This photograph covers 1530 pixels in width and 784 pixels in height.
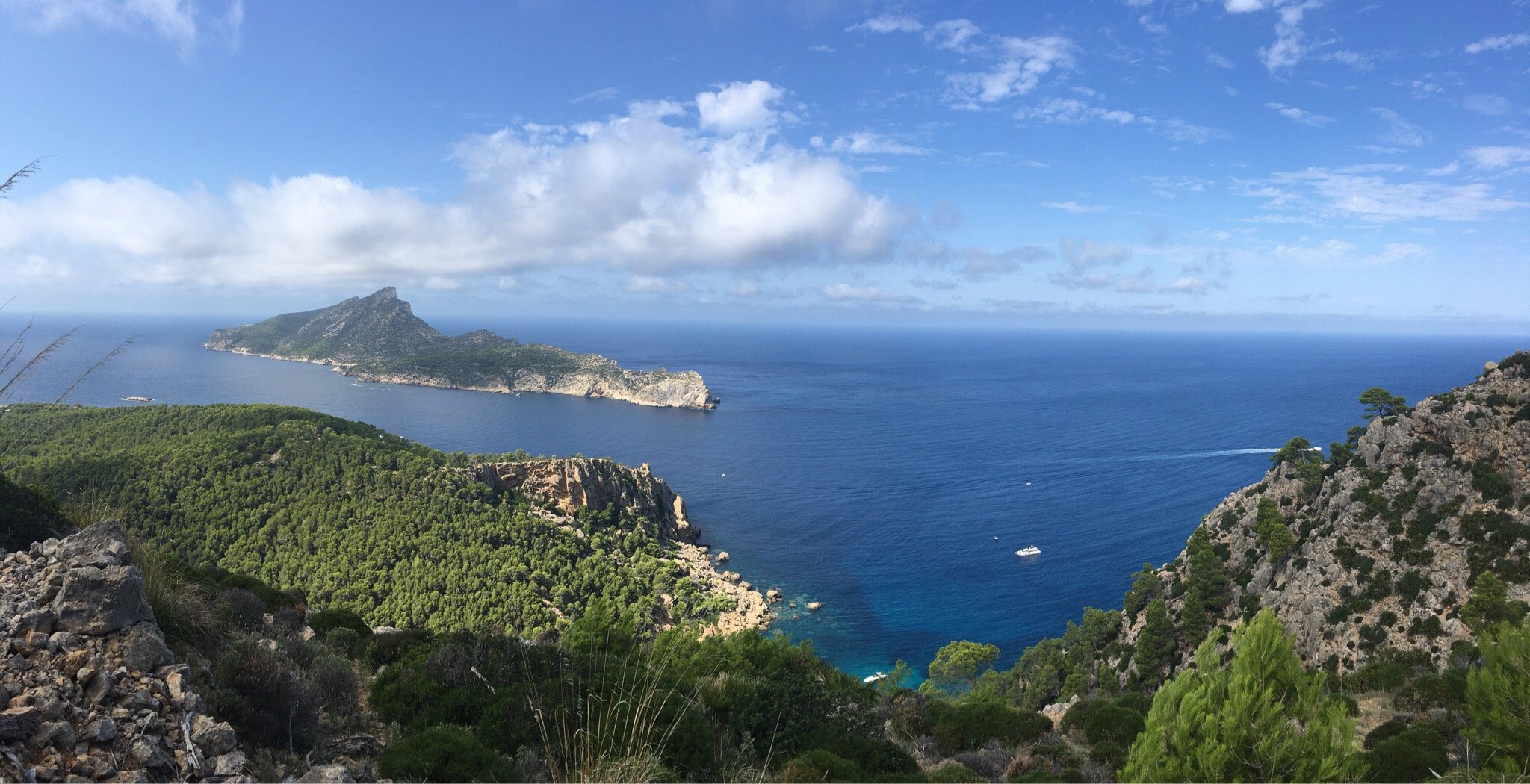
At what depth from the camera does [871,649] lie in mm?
42438

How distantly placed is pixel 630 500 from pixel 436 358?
360 feet

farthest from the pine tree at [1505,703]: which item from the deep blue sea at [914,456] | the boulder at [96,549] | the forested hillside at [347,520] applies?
the forested hillside at [347,520]

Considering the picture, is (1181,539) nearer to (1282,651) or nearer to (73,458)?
(1282,651)

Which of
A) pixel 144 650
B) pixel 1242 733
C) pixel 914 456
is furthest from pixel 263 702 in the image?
pixel 914 456

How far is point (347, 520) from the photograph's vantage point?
40.2 m

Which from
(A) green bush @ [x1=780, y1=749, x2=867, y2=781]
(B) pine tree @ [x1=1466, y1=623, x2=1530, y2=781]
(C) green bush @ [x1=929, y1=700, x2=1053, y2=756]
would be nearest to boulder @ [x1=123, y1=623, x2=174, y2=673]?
(A) green bush @ [x1=780, y1=749, x2=867, y2=781]

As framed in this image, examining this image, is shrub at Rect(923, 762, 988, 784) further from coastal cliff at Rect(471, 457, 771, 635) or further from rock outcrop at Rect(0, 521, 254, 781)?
coastal cliff at Rect(471, 457, 771, 635)

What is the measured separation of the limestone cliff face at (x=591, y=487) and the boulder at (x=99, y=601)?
4764 centimetres

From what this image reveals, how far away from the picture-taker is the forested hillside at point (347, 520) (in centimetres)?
3522

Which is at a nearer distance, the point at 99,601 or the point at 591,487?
the point at 99,601

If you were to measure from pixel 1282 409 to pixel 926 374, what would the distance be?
270ft

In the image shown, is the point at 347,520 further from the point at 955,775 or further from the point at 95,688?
the point at 95,688

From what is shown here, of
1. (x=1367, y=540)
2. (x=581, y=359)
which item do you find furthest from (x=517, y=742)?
(x=581, y=359)

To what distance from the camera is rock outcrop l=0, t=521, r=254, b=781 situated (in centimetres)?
408
